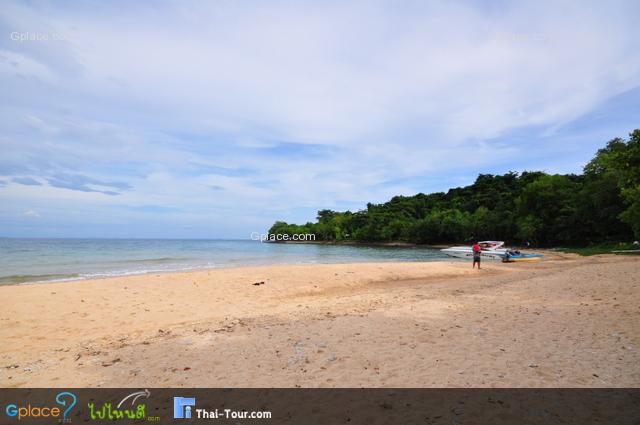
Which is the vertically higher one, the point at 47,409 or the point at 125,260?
the point at 47,409

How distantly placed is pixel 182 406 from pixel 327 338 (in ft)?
10.5

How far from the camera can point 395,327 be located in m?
7.66

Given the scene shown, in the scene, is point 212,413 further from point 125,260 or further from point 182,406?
point 125,260

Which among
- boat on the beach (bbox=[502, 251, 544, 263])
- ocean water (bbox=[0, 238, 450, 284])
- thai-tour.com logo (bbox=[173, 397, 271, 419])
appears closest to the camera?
thai-tour.com logo (bbox=[173, 397, 271, 419])

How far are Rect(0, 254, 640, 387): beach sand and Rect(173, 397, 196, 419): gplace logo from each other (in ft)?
1.22

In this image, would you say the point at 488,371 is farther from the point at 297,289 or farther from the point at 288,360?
the point at 297,289

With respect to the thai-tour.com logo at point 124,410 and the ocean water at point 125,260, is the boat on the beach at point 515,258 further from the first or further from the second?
the thai-tour.com logo at point 124,410

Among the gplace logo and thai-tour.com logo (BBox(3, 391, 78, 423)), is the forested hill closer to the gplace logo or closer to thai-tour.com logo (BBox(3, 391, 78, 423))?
the gplace logo

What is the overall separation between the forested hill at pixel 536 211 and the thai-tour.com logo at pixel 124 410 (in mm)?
11117

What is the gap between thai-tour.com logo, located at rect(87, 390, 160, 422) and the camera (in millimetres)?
4180

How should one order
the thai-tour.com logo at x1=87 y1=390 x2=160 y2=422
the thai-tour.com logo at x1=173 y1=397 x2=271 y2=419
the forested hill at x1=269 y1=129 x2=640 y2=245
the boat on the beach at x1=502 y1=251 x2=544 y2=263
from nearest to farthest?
the thai-tour.com logo at x1=173 y1=397 x2=271 y2=419, the thai-tour.com logo at x1=87 y1=390 x2=160 y2=422, the boat on the beach at x1=502 y1=251 x2=544 y2=263, the forested hill at x1=269 y1=129 x2=640 y2=245

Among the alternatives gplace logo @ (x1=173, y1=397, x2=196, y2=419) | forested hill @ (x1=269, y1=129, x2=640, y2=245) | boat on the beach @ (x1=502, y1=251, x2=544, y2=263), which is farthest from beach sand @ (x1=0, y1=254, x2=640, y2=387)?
boat on the beach @ (x1=502, y1=251, x2=544, y2=263)

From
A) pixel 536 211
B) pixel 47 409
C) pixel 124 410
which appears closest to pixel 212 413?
pixel 124 410

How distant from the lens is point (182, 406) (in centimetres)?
436
